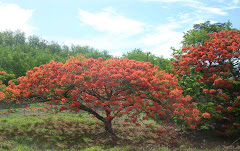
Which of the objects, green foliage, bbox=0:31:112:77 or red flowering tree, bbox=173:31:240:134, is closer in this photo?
red flowering tree, bbox=173:31:240:134

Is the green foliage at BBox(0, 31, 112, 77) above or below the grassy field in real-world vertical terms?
above

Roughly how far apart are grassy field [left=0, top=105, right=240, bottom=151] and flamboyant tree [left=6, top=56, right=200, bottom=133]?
64.9 inches

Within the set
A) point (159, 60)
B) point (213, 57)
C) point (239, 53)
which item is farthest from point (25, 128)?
point (159, 60)

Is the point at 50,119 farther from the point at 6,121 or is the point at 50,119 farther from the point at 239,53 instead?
the point at 239,53

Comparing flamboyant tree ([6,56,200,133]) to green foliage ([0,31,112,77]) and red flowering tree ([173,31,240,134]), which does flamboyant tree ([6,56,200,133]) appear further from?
green foliage ([0,31,112,77])

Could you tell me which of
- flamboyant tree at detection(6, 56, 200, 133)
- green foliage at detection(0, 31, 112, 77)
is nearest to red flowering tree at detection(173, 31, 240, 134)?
flamboyant tree at detection(6, 56, 200, 133)

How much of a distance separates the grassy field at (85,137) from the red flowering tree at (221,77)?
5.79 ft

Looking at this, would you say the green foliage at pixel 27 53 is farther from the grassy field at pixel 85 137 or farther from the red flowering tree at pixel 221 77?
the red flowering tree at pixel 221 77

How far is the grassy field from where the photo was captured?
11.3m

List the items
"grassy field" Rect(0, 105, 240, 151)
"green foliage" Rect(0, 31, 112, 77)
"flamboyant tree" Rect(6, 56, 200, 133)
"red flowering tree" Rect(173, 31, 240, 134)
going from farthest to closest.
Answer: "green foliage" Rect(0, 31, 112, 77), "red flowering tree" Rect(173, 31, 240, 134), "flamboyant tree" Rect(6, 56, 200, 133), "grassy field" Rect(0, 105, 240, 151)


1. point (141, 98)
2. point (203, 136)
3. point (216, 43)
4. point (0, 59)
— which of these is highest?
point (216, 43)

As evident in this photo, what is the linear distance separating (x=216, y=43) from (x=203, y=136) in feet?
23.7

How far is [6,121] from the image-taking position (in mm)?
15727

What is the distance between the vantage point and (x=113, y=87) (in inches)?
471
